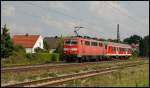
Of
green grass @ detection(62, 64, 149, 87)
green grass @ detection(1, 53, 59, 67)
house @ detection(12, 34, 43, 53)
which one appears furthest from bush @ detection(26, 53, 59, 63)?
house @ detection(12, 34, 43, 53)

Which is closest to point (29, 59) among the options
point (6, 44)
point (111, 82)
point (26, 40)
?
point (6, 44)

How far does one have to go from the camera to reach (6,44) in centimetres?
5778

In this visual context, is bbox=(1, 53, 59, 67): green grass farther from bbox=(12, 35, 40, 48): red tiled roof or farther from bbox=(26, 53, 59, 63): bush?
bbox=(12, 35, 40, 48): red tiled roof

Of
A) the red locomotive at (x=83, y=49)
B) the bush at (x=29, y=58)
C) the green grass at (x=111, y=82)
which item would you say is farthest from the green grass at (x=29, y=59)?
the green grass at (x=111, y=82)

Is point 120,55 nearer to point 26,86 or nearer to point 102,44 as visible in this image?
point 102,44

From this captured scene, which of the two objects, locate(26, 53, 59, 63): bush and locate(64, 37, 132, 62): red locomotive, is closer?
locate(64, 37, 132, 62): red locomotive

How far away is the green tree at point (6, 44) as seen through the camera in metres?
55.2

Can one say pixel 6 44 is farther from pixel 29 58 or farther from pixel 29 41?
pixel 29 41

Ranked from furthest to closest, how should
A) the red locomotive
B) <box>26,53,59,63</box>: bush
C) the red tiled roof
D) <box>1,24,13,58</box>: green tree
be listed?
the red tiled roof < <box>1,24,13,58</box>: green tree < <box>26,53,59,63</box>: bush < the red locomotive

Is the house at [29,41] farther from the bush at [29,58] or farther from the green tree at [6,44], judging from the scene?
the bush at [29,58]

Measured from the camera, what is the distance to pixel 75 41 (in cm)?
4516

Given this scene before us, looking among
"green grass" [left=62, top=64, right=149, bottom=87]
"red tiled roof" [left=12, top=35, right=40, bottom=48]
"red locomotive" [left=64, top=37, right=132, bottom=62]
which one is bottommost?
"green grass" [left=62, top=64, right=149, bottom=87]

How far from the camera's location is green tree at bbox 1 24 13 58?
55172 mm

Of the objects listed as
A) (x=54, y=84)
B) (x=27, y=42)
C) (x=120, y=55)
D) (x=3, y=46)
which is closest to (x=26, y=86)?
(x=54, y=84)
